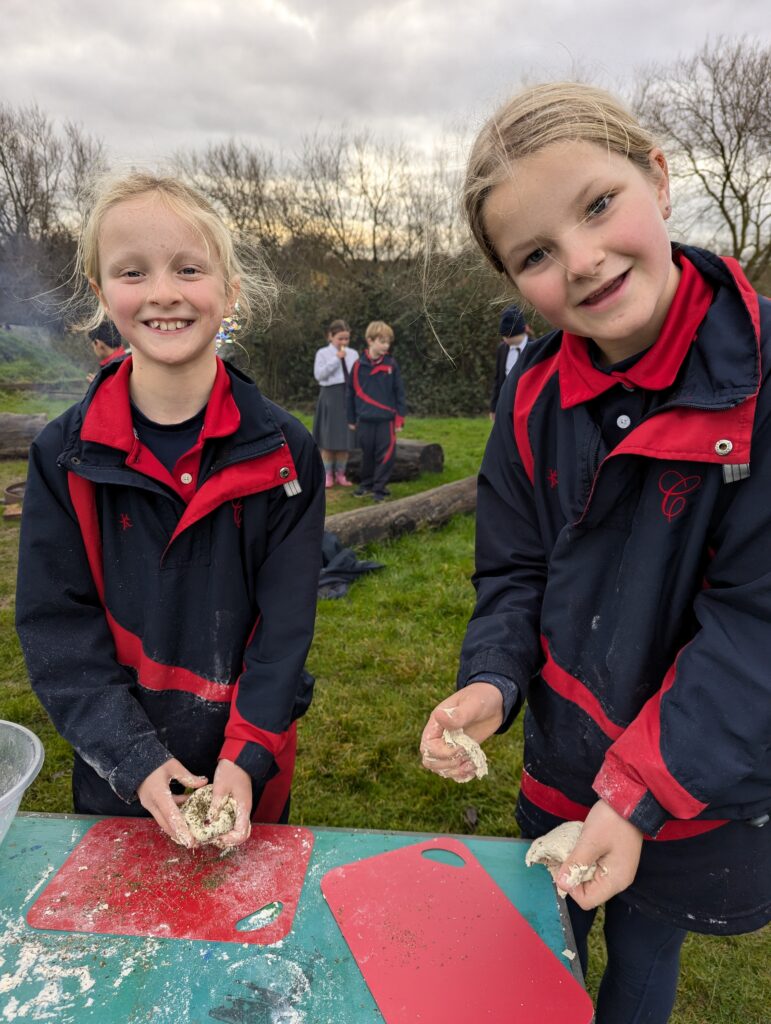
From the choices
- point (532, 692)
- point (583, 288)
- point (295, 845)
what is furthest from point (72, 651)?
point (583, 288)

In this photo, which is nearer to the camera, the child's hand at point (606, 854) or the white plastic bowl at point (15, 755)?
the child's hand at point (606, 854)

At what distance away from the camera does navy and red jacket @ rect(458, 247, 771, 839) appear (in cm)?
117

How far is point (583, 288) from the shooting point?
123 centimetres

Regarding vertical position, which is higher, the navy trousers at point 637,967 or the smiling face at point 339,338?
the smiling face at point 339,338

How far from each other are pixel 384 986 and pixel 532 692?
691 millimetres

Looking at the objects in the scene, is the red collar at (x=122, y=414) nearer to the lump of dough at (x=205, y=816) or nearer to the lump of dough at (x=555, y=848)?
the lump of dough at (x=205, y=816)

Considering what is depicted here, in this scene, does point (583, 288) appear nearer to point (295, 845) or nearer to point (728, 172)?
point (295, 845)

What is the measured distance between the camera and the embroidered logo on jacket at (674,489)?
1.25 meters

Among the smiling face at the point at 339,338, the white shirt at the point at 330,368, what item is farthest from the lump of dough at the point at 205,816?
the smiling face at the point at 339,338

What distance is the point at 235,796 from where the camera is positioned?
4.99 feet

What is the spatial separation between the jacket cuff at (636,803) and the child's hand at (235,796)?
0.74 meters

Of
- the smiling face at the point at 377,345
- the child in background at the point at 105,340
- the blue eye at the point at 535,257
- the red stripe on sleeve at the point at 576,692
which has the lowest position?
the red stripe on sleeve at the point at 576,692

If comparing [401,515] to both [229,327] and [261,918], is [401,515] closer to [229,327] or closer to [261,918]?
[229,327]

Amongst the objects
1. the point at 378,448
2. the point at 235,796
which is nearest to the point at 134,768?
the point at 235,796
